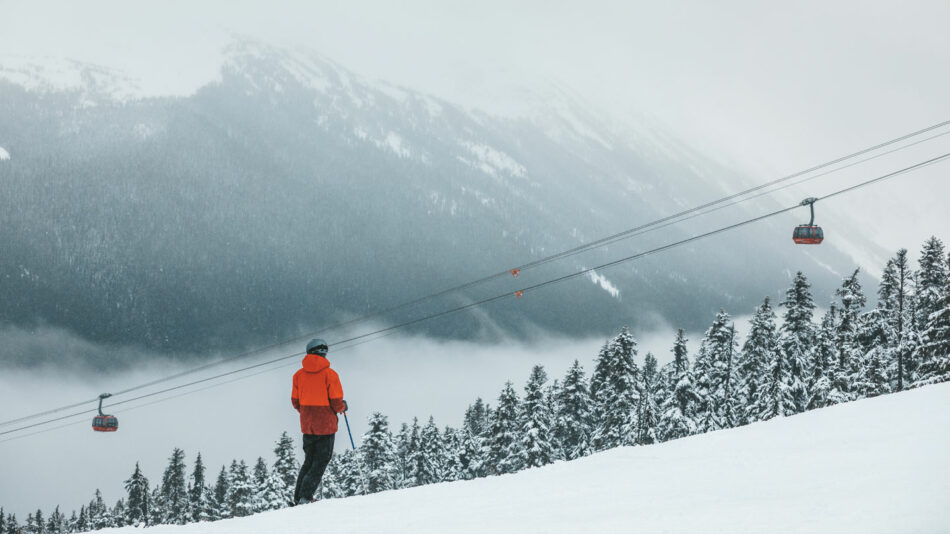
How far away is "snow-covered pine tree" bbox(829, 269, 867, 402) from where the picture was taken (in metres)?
43.2

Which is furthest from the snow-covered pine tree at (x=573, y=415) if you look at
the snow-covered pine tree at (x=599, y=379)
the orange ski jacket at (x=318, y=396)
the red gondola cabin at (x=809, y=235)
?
the orange ski jacket at (x=318, y=396)

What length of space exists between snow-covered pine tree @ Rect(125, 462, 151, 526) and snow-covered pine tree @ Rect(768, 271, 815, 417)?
8196 cm

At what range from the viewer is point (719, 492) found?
8.11 meters

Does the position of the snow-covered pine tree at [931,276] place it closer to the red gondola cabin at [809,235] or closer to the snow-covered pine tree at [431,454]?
the red gondola cabin at [809,235]

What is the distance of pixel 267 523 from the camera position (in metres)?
8.69

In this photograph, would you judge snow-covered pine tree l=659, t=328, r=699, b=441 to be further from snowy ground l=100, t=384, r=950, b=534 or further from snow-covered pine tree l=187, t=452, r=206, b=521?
snow-covered pine tree l=187, t=452, r=206, b=521

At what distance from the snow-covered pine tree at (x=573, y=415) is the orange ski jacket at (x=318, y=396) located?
4771 cm

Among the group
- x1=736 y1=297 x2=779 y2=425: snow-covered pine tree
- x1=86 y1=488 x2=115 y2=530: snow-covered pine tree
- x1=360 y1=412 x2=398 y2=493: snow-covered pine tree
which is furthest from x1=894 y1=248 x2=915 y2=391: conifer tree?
x1=86 y1=488 x2=115 y2=530: snow-covered pine tree

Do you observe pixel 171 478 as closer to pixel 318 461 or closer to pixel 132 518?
pixel 132 518

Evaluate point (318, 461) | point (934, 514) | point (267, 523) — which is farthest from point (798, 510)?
point (318, 461)

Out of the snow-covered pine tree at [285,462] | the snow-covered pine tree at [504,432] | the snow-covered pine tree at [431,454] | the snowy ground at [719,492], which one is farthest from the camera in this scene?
the snow-covered pine tree at [285,462]

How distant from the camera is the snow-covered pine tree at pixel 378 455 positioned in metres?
57.9

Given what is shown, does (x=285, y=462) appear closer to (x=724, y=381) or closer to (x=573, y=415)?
(x=573, y=415)

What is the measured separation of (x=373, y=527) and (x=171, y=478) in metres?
106
